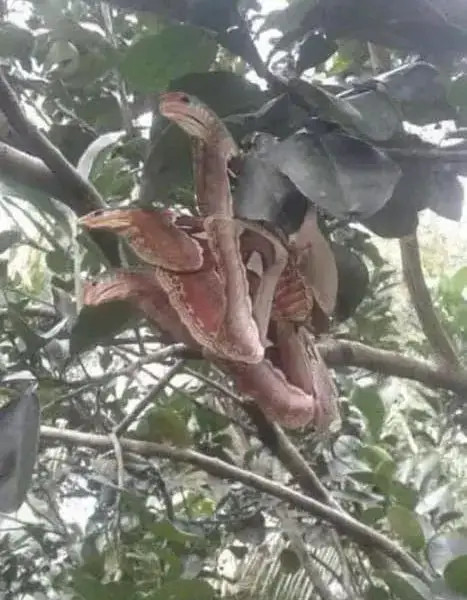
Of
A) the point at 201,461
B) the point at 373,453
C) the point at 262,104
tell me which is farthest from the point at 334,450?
the point at 262,104

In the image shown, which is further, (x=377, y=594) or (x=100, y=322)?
(x=377, y=594)

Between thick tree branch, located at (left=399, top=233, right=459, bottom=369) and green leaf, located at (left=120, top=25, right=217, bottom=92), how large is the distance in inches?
20.1

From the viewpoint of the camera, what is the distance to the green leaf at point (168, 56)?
43cm

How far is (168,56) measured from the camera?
442mm

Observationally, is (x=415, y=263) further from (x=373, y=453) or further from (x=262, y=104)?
(x=262, y=104)

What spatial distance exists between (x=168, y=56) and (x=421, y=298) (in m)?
0.59

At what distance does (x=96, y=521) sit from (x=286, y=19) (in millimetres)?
696

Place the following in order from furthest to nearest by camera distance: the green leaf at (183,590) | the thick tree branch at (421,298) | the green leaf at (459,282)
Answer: the green leaf at (459,282)
the thick tree branch at (421,298)
the green leaf at (183,590)

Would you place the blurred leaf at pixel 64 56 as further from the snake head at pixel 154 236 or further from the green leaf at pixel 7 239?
the snake head at pixel 154 236

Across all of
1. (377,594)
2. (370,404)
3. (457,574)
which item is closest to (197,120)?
(457,574)

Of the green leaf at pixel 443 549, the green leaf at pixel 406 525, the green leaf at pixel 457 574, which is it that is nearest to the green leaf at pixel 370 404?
the green leaf at pixel 406 525

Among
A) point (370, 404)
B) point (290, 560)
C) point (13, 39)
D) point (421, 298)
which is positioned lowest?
point (290, 560)

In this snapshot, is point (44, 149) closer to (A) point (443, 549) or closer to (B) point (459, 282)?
(A) point (443, 549)

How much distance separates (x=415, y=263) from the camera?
0.97 meters
